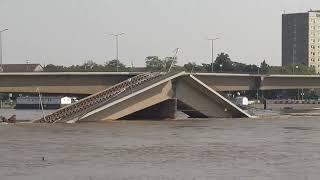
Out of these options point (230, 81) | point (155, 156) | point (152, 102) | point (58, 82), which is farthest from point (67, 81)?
point (155, 156)

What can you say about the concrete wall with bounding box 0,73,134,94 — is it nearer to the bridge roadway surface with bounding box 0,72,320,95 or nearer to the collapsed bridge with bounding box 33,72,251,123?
the bridge roadway surface with bounding box 0,72,320,95

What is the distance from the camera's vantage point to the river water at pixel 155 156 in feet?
93.1

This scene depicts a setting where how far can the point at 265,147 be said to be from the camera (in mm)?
44500

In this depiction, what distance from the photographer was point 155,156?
122 feet

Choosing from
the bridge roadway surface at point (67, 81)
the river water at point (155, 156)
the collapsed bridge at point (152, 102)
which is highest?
the bridge roadway surface at point (67, 81)

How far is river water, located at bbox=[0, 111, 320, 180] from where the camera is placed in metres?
28.4

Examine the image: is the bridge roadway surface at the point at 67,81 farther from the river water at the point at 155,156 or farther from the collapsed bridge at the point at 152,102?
the river water at the point at 155,156

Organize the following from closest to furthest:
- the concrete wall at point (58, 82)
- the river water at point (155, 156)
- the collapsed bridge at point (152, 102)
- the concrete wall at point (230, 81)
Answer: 1. the river water at point (155, 156)
2. the collapsed bridge at point (152, 102)
3. the concrete wall at point (58, 82)
4. the concrete wall at point (230, 81)

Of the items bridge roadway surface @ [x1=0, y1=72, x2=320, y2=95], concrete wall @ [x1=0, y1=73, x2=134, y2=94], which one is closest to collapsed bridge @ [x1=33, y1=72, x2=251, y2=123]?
bridge roadway surface @ [x1=0, y1=72, x2=320, y2=95]

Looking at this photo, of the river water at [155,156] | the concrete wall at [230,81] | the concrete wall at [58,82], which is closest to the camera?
the river water at [155,156]

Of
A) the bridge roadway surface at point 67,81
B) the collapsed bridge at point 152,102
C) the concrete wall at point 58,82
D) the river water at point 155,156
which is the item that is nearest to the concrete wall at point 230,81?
the bridge roadway surface at point 67,81

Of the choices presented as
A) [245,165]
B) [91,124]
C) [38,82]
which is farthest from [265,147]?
[38,82]

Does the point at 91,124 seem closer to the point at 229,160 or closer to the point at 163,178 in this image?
the point at 229,160

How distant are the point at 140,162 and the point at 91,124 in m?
38.0
